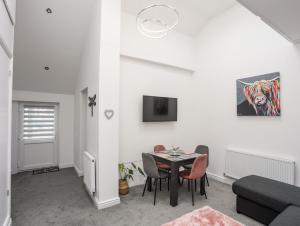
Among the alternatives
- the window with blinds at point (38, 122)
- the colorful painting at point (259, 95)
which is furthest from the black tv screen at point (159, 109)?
the window with blinds at point (38, 122)

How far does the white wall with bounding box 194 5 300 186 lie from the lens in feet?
9.75

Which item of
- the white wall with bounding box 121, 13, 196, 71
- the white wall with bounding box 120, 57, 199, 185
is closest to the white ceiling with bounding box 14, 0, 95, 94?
the white wall with bounding box 121, 13, 196, 71

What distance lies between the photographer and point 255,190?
241 cm

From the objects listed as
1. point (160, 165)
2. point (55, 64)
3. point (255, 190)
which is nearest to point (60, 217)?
point (160, 165)

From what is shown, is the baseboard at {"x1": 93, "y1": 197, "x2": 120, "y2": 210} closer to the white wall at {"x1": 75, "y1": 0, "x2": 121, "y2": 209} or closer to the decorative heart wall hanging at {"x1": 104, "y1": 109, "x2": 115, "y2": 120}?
the white wall at {"x1": 75, "y1": 0, "x2": 121, "y2": 209}

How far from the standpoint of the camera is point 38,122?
484 centimetres

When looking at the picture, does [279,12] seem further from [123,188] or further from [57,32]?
[57,32]

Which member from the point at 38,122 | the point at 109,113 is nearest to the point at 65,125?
the point at 38,122

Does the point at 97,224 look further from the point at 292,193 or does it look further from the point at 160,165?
the point at 292,193

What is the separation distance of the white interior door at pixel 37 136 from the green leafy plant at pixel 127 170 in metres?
2.73

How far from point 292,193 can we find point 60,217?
3349 mm

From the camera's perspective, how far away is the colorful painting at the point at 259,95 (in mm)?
3123

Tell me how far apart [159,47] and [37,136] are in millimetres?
4243

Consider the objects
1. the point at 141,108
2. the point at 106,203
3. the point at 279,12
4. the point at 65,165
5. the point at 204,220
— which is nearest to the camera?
the point at 279,12
